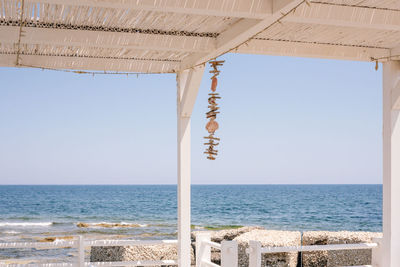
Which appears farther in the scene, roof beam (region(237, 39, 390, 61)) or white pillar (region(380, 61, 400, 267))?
white pillar (region(380, 61, 400, 267))

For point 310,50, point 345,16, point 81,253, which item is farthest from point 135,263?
point 345,16

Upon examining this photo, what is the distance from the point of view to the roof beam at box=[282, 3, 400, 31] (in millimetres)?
3096

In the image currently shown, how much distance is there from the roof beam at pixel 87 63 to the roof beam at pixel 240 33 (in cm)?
39

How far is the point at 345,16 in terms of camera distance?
10.7ft

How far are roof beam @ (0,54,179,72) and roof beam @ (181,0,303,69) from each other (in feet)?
1.28

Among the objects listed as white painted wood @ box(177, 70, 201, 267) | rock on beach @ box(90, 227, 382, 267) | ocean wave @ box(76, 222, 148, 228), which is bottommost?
ocean wave @ box(76, 222, 148, 228)

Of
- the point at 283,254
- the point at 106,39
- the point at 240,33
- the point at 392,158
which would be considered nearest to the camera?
the point at 240,33

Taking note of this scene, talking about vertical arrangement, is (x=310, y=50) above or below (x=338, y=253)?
above

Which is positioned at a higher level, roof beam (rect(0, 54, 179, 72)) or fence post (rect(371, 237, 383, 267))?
roof beam (rect(0, 54, 179, 72))

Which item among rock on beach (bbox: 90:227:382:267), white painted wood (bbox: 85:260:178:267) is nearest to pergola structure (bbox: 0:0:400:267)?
white painted wood (bbox: 85:260:178:267)

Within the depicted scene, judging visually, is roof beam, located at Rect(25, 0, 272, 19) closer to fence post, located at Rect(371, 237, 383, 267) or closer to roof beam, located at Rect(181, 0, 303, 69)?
roof beam, located at Rect(181, 0, 303, 69)

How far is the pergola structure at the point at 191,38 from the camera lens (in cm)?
308

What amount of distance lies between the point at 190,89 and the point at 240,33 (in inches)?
48.0

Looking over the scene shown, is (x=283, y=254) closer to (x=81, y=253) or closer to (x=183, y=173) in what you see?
(x=183, y=173)
